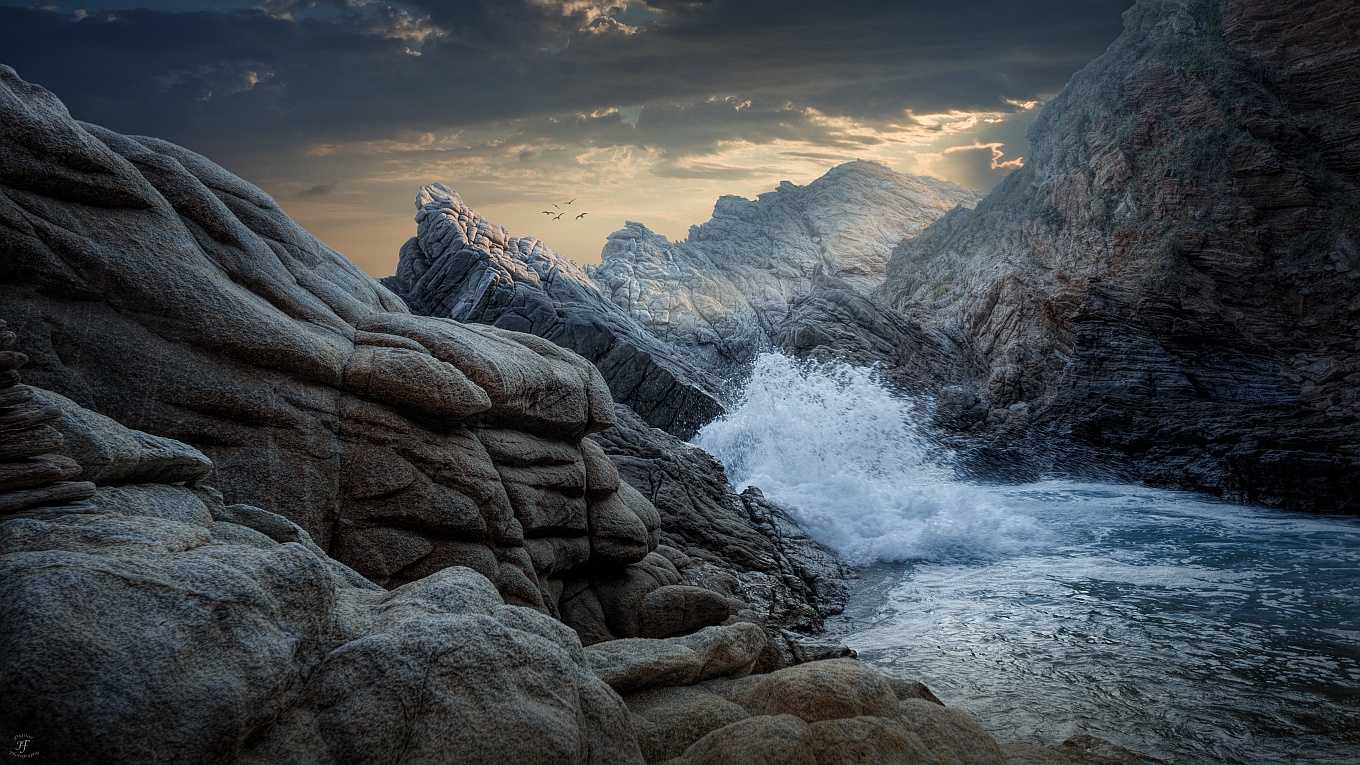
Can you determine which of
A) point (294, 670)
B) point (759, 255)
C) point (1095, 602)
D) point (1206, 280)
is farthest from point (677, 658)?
point (759, 255)

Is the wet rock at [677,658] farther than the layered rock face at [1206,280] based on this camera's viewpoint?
No

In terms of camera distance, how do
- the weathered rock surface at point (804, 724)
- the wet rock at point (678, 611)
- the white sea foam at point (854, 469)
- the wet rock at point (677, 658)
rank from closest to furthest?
the weathered rock surface at point (804, 724), the wet rock at point (677, 658), the wet rock at point (678, 611), the white sea foam at point (854, 469)

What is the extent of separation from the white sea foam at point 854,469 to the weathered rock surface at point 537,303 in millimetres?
2483

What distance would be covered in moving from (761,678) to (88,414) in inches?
243

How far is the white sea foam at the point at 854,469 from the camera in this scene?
21.0 meters

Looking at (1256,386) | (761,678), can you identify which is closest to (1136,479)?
(1256,386)

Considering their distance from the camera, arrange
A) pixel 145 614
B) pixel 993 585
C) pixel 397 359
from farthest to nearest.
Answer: pixel 993 585 → pixel 397 359 → pixel 145 614

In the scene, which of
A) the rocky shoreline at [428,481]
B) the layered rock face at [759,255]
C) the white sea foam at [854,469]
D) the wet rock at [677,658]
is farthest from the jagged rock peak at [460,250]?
the wet rock at [677,658]

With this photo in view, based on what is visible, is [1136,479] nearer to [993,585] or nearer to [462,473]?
[993,585]

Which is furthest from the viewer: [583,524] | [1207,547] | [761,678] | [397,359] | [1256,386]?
[1256,386]

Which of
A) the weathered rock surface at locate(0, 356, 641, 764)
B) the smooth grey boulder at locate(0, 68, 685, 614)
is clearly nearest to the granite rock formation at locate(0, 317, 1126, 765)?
the weathered rock surface at locate(0, 356, 641, 764)

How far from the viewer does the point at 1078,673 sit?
11852 mm

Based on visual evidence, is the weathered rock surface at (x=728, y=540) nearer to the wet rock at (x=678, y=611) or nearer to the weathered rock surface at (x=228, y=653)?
the wet rock at (x=678, y=611)

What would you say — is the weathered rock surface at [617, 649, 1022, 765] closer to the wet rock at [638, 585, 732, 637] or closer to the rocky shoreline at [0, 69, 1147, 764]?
the rocky shoreline at [0, 69, 1147, 764]
